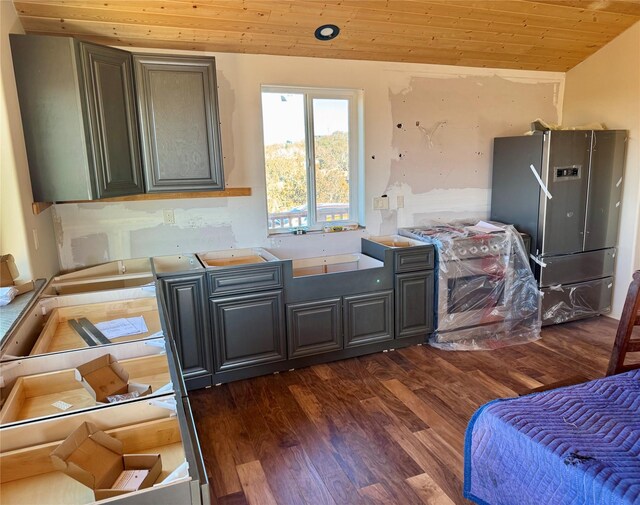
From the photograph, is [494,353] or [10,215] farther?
[494,353]

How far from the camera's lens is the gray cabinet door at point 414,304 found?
11.5ft

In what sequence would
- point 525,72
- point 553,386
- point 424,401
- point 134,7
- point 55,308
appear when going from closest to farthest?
point 553,386 → point 55,308 → point 134,7 → point 424,401 → point 525,72

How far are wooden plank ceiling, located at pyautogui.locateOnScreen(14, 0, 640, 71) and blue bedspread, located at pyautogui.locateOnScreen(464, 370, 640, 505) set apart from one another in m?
2.55

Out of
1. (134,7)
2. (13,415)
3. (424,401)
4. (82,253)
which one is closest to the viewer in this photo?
(13,415)

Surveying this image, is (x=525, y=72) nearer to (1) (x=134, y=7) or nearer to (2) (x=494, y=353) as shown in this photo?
(2) (x=494, y=353)

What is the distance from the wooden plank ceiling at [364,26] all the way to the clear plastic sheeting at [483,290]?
150 centimetres

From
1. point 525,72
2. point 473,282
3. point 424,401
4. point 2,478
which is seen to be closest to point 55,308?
point 2,478

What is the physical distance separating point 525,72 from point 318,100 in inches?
82.3

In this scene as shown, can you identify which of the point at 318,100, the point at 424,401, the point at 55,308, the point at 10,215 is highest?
the point at 318,100

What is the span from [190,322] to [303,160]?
5.14ft

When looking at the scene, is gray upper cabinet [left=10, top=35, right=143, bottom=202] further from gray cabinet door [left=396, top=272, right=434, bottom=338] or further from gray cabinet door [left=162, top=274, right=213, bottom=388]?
gray cabinet door [left=396, top=272, right=434, bottom=338]

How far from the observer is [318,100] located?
363 centimetres

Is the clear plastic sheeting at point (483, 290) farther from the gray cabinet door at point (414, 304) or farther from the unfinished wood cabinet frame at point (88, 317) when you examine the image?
the unfinished wood cabinet frame at point (88, 317)

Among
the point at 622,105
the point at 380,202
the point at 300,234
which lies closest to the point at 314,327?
the point at 300,234
